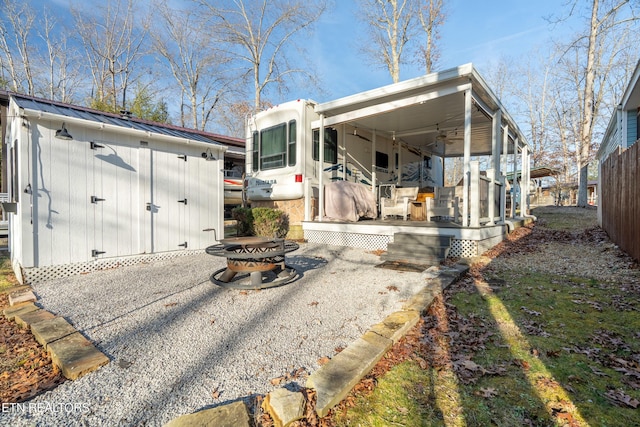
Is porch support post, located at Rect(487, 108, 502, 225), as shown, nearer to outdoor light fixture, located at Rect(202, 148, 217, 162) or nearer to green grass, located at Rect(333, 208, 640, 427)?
green grass, located at Rect(333, 208, 640, 427)

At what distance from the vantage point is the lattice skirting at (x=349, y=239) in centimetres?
676

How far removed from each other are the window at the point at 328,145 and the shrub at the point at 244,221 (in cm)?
243

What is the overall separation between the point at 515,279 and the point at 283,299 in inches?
137

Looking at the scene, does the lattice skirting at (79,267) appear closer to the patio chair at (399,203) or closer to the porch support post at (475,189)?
the patio chair at (399,203)

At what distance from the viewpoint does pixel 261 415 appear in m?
1.71

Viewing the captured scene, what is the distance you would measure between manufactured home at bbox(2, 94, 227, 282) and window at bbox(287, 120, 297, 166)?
2.17 meters

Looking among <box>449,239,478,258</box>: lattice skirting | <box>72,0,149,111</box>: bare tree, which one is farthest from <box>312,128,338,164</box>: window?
<box>72,0,149,111</box>: bare tree

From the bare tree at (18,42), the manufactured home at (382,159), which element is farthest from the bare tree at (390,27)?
the bare tree at (18,42)

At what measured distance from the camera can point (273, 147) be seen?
8.65 meters

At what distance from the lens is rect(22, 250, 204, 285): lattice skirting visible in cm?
430

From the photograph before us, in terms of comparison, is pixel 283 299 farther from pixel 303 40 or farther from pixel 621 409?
pixel 303 40

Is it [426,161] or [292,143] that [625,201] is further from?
[426,161]

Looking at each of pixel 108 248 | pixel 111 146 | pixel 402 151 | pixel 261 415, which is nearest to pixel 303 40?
pixel 402 151

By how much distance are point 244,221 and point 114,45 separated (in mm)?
16998
